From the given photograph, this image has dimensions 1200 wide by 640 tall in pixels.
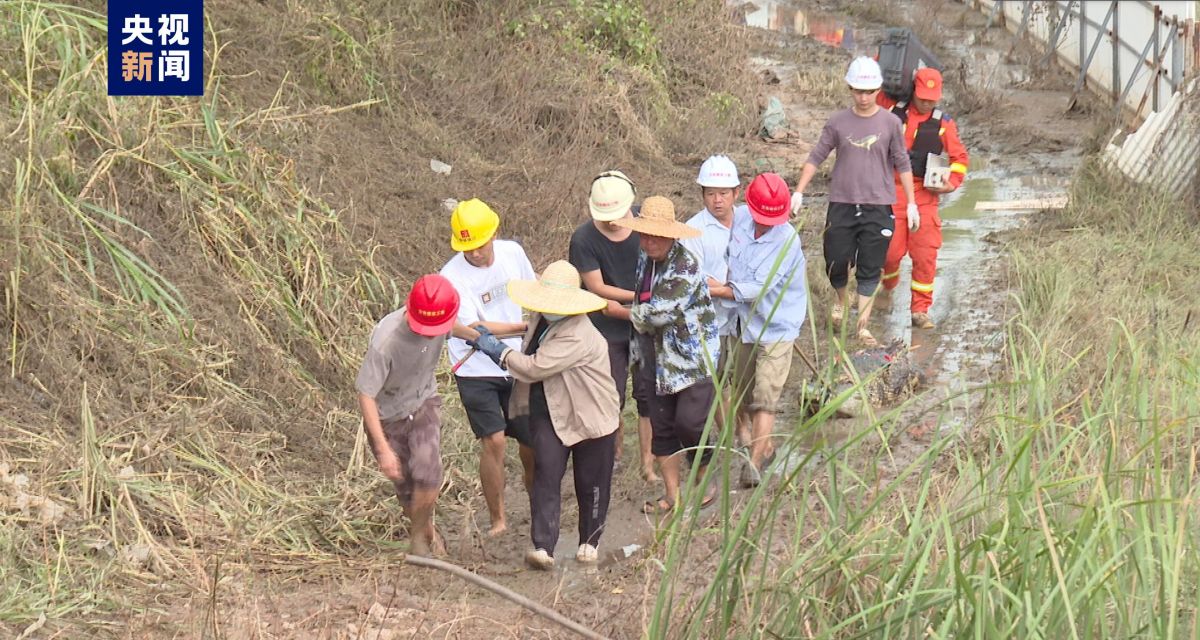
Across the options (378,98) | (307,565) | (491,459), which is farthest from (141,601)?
(378,98)

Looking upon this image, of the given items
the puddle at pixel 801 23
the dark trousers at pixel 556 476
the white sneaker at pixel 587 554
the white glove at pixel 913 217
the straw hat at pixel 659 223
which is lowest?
the puddle at pixel 801 23

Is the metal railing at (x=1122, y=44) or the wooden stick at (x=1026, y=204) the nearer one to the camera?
the wooden stick at (x=1026, y=204)

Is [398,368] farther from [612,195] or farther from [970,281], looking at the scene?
[970,281]

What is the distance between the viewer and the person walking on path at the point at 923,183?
26.8 feet

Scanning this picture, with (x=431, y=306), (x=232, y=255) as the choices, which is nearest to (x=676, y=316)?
(x=431, y=306)

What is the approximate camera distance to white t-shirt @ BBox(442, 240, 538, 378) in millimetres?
5859

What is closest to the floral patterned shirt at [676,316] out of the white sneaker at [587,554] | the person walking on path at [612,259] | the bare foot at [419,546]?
the person walking on path at [612,259]

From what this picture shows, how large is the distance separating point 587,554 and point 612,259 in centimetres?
135

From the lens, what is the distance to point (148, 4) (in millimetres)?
8609

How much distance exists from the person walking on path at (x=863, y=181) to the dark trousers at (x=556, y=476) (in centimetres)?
248

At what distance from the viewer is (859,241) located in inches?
319

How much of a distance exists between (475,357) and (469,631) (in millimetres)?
1485

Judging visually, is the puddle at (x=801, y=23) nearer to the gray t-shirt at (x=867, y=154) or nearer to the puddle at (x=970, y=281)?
the puddle at (x=970, y=281)

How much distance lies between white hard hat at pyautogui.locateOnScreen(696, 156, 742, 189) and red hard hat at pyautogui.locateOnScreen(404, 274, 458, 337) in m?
1.65
